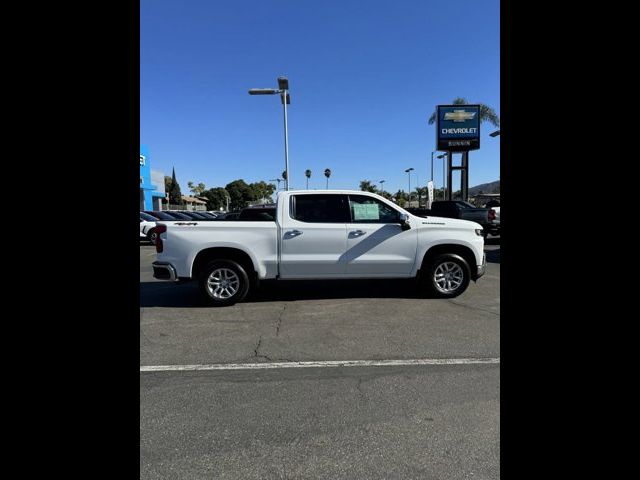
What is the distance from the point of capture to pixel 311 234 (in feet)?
21.1

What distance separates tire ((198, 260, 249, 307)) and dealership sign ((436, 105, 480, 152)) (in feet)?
84.8

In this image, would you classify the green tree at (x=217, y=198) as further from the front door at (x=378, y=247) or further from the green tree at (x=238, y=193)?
the front door at (x=378, y=247)

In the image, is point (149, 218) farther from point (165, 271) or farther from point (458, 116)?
point (458, 116)

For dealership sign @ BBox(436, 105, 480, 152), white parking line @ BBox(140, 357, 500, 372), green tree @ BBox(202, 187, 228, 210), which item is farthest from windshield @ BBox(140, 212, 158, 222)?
green tree @ BBox(202, 187, 228, 210)

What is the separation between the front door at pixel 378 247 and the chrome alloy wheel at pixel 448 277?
0.55 meters

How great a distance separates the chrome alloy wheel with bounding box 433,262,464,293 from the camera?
6719 mm

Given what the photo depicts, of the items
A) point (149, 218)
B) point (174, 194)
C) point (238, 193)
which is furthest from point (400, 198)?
point (149, 218)

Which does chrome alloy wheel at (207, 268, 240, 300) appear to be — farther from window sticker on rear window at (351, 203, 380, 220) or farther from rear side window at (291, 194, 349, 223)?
window sticker on rear window at (351, 203, 380, 220)

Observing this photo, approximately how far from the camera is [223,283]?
638 cm

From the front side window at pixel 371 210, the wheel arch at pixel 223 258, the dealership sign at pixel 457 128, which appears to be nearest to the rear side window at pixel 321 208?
the front side window at pixel 371 210
